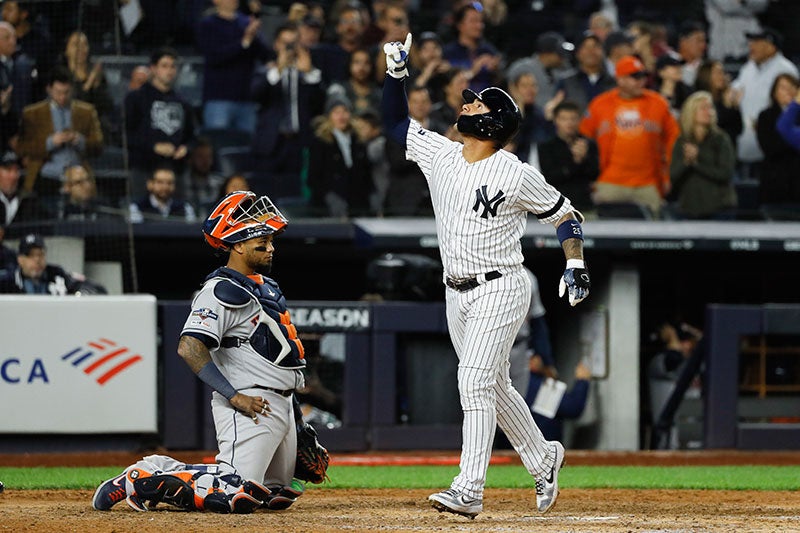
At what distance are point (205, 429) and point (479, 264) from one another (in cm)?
438

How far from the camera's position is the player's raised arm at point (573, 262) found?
5516mm

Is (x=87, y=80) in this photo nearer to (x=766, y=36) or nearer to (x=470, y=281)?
(x=470, y=281)

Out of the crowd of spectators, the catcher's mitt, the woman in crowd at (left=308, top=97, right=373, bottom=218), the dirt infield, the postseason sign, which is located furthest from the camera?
the woman in crowd at (left=308, top=97, right=373, bottom=218)

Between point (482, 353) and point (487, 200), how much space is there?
608 millimetres

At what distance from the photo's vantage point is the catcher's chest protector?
548 cm

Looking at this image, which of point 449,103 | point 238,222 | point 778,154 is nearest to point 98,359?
point 449,103

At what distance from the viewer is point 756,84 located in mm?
12305

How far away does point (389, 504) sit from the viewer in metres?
6.17

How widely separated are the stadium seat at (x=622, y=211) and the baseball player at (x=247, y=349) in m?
5.91

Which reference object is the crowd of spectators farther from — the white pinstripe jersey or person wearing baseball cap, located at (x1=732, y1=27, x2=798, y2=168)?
the white pinstripe jersey

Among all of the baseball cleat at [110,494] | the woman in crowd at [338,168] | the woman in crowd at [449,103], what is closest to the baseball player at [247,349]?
the baseball cleat at [110,494]

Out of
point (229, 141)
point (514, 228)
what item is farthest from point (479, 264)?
point (229, 141)

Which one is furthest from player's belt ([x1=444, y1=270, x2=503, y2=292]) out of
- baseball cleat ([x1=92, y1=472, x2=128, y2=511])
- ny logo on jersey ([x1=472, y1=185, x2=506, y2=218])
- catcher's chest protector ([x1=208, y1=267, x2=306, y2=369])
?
baseball cleat ([x1=92, y1=472, x2=128, y2=511])

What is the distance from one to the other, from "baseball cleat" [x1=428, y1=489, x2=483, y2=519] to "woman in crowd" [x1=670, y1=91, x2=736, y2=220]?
640 cm
